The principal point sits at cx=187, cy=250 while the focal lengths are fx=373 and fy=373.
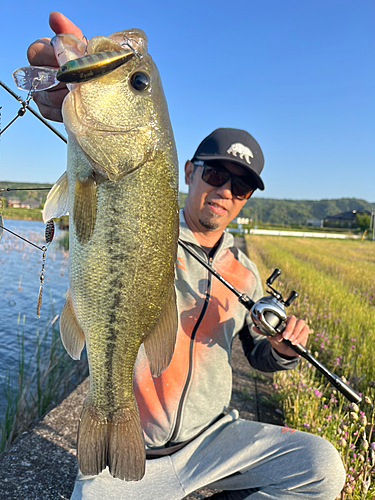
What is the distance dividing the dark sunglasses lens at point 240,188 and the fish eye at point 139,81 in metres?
1.60

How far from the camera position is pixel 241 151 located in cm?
300

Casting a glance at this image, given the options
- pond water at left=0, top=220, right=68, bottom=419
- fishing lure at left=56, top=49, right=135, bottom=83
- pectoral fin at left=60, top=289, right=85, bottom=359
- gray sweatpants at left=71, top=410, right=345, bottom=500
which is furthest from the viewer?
pond water at left=0, top=220, right=68, bottom=419

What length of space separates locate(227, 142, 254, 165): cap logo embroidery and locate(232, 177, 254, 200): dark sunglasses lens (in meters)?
0.20

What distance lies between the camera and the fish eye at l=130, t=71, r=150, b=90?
1612 mm

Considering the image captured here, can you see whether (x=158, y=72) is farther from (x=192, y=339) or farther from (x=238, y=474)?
(x=238, y=474)

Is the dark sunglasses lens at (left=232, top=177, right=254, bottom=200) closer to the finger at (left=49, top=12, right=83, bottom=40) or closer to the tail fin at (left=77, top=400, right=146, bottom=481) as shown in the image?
the finger at (left=49, top=12, right=83, bottom=40)

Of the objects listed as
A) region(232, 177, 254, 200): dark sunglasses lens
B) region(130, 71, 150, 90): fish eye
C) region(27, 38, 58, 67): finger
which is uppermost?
region(27, 38, 58, 67): finger

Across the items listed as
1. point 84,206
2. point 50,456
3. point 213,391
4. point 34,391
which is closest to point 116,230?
point 84,206

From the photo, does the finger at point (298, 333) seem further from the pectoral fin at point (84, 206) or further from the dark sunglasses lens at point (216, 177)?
the pectoral fin at point (84, 206)

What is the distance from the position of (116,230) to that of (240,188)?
180cm

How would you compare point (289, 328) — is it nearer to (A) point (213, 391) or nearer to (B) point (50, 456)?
(A) point (213, 391)

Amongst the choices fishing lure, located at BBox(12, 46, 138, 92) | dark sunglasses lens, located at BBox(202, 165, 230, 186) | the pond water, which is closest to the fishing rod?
dark sunglasses lens, located at BBox(202, 165, 230, 186)

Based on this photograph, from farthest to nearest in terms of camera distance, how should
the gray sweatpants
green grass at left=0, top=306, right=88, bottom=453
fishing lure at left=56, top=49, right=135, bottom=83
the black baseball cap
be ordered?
1. green grass at left=0, top=306, right=88, bottom=453
2. the black baseball cap
3. the gray sweatpants
4. fishing lure at left=56, top=49, right=135, bottom=83

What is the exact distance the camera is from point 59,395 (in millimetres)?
5293
